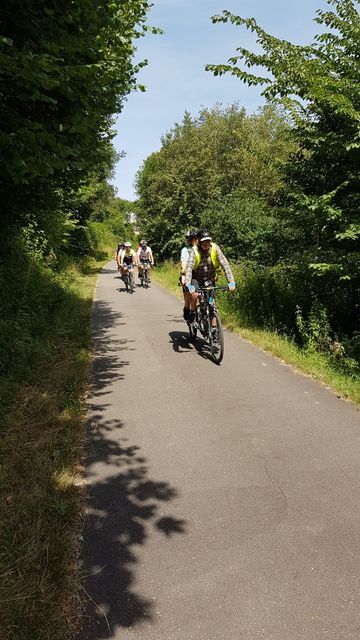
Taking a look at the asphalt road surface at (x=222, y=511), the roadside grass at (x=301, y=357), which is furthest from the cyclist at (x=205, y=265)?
the asphalt road surface at (x=222, y=511)

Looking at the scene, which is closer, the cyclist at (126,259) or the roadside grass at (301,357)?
the roadside grass at (301,357)

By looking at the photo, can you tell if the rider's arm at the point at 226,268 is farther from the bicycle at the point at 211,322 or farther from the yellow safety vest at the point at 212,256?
the bicycle at the point at 211,322

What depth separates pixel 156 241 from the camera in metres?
25.9

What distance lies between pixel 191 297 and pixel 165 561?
5.48 m

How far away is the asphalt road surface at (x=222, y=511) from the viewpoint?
2285 millimetres

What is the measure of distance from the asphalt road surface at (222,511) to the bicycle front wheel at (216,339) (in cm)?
82

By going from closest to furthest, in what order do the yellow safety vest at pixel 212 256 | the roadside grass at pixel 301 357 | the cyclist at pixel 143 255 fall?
the roadside grass at pixel 301 357 → the yellow safety vest at pixel 212 256 → the cyclist at pixel 143 255

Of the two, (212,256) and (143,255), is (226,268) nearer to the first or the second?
(212,256)

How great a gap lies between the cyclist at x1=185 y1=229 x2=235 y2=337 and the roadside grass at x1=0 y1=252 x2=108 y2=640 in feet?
7.60

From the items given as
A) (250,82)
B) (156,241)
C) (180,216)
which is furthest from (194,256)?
(156,241)

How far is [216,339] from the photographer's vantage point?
22.8 feet

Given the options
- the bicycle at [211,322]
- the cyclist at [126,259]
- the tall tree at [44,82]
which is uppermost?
the tall tree at [44,82]

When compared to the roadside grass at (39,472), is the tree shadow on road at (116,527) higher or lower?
lower

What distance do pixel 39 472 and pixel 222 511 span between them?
5.28ft
